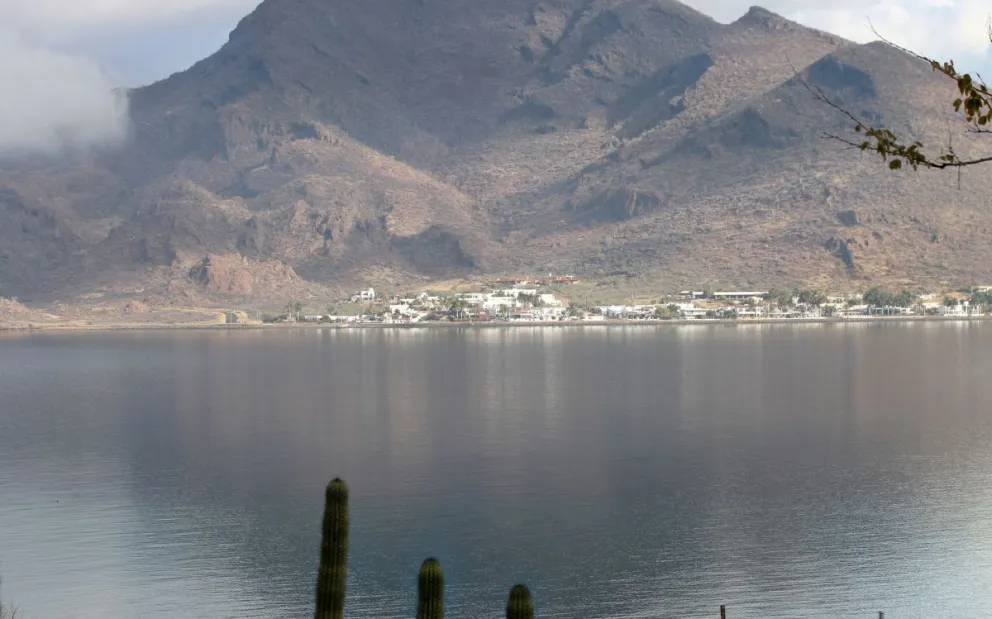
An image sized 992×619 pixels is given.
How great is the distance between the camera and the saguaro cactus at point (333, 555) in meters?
21.4

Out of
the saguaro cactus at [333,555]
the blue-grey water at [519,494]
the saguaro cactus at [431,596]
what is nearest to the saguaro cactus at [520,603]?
the saguaro cactus at [431,596]

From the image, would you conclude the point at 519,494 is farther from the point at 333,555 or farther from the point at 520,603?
the point at 520,603

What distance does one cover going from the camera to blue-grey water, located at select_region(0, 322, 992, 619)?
4238 centimetres

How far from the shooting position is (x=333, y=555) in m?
21.5

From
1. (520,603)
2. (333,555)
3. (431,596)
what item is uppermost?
(333,555)

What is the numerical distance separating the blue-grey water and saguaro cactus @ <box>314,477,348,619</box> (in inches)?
747

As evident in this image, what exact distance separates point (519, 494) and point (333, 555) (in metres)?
37.0

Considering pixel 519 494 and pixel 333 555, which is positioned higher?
pixel 333 555

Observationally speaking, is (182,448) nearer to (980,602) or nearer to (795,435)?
(795,435)

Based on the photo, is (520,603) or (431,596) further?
(431,596)

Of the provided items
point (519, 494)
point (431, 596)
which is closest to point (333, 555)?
point (431, 596)

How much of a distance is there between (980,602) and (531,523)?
→ 59.0 ft

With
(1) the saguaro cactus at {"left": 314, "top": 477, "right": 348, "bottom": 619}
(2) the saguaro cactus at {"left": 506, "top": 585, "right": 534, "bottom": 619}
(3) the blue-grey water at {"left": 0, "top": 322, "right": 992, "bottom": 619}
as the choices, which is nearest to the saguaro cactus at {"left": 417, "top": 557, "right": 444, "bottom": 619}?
(1) the saguaro cactus at {"left": 314, "top": 477, "right": 348, "bottom": 619}

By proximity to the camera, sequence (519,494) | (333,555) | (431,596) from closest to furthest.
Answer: (431,596), (333,555), (519,494)
